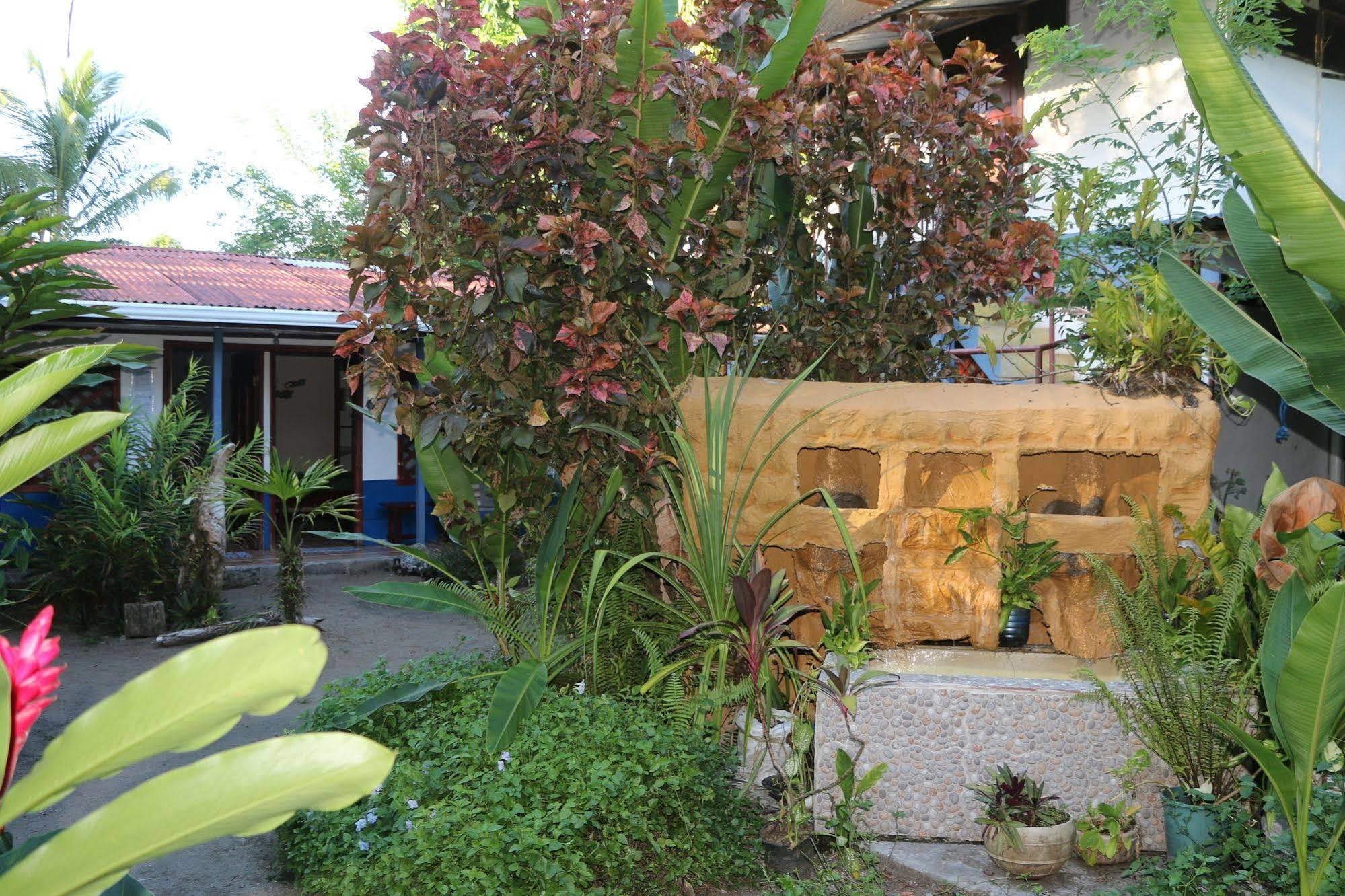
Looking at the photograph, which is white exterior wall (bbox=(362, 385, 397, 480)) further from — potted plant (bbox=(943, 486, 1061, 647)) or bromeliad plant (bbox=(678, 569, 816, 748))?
potted plant (bbox=(943, 486, 1061, 647))

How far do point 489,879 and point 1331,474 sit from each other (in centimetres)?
1015

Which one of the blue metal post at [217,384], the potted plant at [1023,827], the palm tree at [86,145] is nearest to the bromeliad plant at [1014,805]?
the potted plant at [1023,827]

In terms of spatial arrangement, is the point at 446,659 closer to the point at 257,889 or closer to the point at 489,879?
the point at 257,889

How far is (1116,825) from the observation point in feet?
A: 14.0

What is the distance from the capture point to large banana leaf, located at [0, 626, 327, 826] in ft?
2.64

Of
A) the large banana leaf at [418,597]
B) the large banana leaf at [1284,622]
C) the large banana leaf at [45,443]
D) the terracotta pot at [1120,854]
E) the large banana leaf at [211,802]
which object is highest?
the large banana leaf at [45,443]

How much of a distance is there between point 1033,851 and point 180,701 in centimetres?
401

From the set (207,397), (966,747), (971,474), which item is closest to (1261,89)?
(971,474)

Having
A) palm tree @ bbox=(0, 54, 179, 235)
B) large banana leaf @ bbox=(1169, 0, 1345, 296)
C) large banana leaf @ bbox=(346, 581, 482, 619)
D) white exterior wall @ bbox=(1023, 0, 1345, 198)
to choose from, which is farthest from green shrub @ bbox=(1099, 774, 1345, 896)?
palm tree @ bbox=(0, 54, 179, 235)

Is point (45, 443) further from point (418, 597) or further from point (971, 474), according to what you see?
point (971, 474)

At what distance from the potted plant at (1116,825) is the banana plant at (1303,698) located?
2.32ft

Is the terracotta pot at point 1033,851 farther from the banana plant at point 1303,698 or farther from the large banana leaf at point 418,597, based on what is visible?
the large banana leaf at point 418,597

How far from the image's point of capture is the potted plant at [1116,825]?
425cm

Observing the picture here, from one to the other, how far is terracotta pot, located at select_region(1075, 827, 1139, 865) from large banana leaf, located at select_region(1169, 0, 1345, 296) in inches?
94.3
